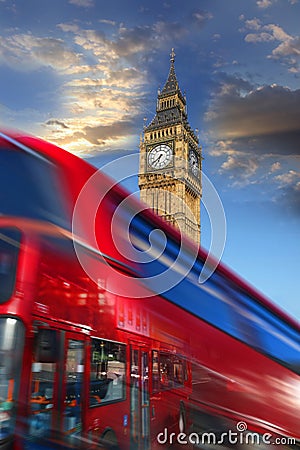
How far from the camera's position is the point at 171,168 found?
4119 cm

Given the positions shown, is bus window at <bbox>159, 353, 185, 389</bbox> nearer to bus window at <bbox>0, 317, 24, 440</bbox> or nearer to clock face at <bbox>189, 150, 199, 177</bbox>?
bus window at <bbox>0, 317, 24, 440</bbox>

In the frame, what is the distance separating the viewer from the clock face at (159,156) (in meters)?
41.0

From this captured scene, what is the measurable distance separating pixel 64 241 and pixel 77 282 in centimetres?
30

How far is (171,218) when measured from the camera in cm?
3372

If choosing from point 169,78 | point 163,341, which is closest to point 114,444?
point 163,341

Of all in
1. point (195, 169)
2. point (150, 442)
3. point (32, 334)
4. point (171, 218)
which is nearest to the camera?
point (32, 334)

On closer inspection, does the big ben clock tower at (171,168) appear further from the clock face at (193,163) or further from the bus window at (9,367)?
the bus window at (9,367)

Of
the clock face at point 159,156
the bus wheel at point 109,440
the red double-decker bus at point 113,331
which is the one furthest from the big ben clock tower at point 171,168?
the bus wheel at point 109,440

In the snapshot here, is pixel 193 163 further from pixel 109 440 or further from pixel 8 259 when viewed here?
pixel 8 259

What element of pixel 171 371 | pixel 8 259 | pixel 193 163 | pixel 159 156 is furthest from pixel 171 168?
pixel 8 259

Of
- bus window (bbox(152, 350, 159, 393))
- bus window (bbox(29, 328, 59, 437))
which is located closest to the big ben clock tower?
bus window (bbox(152, 350, 159, 393))

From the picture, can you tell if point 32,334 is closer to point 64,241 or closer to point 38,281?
point 38,281

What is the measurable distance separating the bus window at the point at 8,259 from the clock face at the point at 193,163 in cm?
4030

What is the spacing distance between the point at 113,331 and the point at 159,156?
129 feet
